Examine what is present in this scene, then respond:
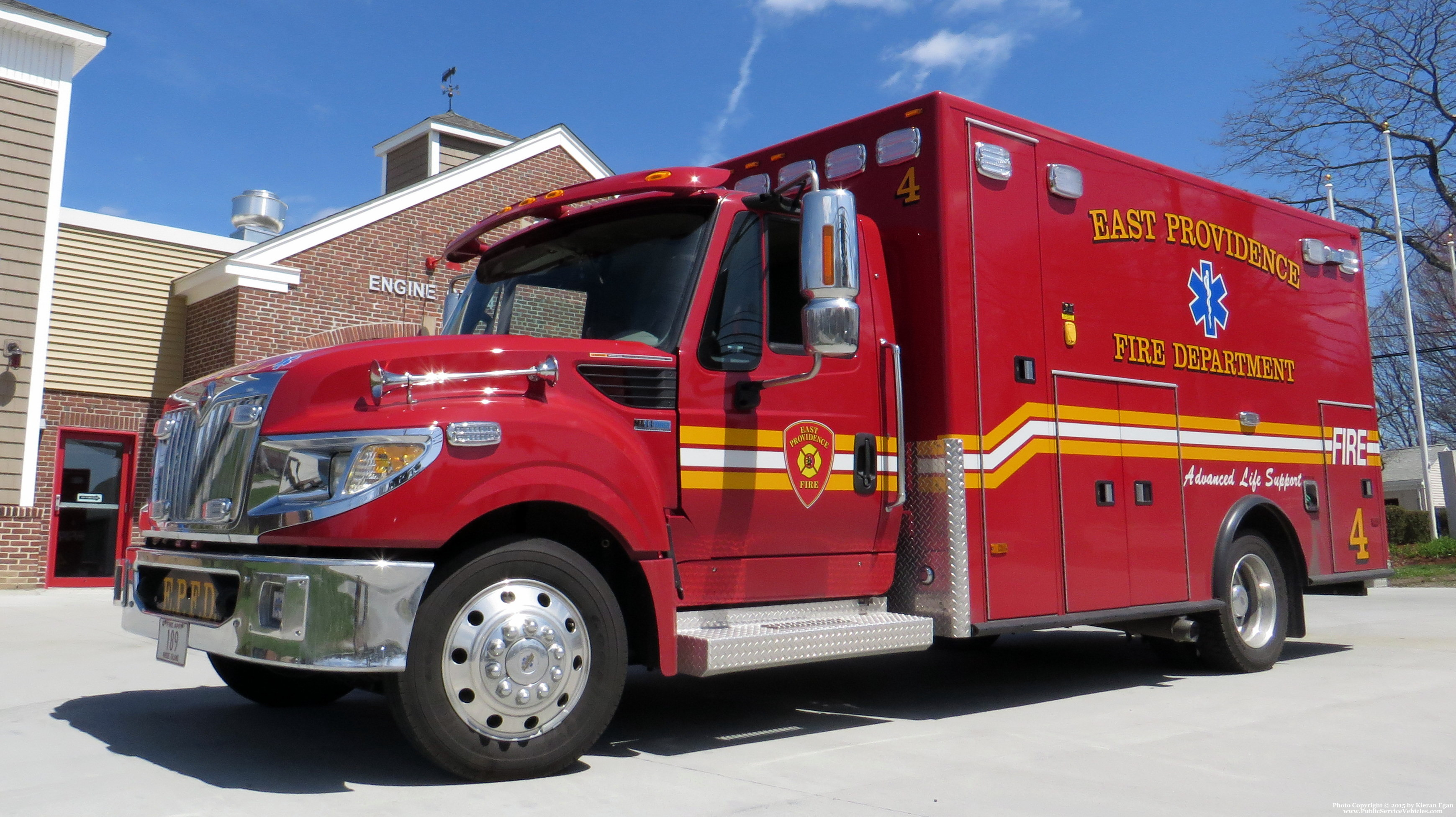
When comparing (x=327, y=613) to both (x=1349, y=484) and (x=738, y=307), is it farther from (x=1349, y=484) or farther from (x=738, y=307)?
(x=1349, y=484)

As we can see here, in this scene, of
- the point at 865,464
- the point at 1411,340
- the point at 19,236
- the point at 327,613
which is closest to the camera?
the point at 327,613

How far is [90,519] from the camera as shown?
14.5 metres

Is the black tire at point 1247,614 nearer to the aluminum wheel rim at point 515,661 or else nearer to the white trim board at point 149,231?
the aluminum wheel rim at point 515,661

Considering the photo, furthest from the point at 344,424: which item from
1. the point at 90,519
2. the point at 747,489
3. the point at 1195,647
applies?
the point at 90,519

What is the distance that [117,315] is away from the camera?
14.9 m

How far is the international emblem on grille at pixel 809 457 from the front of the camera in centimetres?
515

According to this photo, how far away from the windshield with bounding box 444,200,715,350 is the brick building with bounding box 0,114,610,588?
957cm

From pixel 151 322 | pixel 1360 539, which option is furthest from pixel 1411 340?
pixel 151 322

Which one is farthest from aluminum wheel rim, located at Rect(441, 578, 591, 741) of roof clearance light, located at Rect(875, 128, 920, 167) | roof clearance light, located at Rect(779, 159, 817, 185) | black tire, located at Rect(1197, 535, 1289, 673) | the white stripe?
black tire, located at Rect(1197, 535, 1289, 673)

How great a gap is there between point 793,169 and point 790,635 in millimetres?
2845

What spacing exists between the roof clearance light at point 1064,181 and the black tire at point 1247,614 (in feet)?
8.37

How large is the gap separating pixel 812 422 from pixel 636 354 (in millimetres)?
993

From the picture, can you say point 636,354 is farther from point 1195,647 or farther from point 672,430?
point 1195,647

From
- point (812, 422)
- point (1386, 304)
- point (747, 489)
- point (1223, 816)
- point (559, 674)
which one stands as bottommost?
point (1223, 816)
